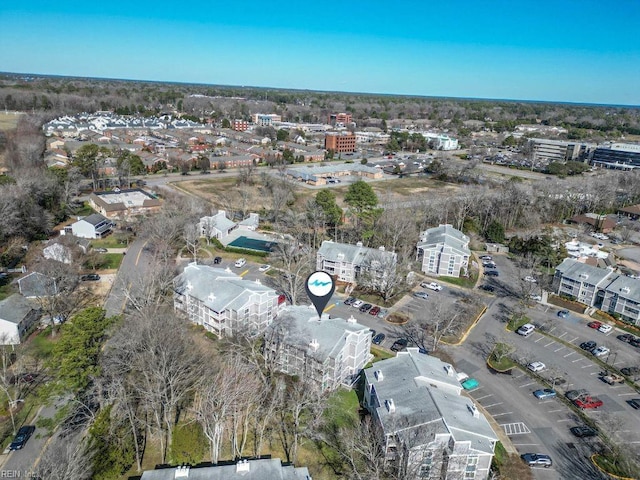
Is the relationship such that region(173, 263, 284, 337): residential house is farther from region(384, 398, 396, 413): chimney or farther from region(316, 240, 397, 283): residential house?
region(384, 398, 396, 413): chimney

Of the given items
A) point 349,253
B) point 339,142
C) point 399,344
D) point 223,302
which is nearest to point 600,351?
point 399,344

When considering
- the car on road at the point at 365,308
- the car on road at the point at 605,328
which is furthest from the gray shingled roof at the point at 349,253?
the car on road at the point at 605,328

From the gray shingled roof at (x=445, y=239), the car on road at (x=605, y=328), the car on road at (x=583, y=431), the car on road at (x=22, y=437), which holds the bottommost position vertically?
the car on road at (x=22, y=437)

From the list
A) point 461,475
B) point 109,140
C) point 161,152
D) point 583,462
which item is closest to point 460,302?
point 583,462

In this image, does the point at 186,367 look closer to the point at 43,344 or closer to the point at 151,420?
the point at 151,420

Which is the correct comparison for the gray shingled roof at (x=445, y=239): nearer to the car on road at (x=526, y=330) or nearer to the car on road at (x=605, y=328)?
the car on road at (x=526, y=330)

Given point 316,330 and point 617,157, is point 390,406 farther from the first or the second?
point 617,157

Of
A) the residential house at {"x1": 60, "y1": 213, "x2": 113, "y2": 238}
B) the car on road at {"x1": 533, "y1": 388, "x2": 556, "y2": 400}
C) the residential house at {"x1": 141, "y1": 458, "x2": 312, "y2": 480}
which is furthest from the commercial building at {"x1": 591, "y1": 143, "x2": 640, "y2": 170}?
the residential house at {"x1": 141, "y1": 458, "x2": 312, "y2": 480}
